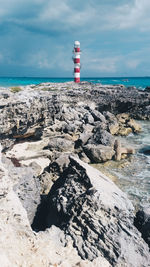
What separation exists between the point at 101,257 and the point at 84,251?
13.1 inches

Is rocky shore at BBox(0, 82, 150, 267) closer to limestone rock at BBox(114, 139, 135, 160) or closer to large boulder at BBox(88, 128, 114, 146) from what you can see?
limestone rock at BBox(114, 139, 135, 160)

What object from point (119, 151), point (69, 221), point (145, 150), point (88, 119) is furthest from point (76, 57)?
point (69, 221)

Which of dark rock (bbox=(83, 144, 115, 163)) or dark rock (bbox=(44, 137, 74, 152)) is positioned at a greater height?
dark rock (bbox=(44, 137, 74, 152))

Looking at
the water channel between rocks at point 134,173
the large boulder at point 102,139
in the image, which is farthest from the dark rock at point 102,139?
the water channel between rocks at point 134,173

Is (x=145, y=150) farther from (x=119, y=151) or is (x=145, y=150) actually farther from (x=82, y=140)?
(x=82, y=140)

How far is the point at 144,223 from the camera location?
5.39 metres

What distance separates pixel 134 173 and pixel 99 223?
264 inches

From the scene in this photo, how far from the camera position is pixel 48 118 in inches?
516

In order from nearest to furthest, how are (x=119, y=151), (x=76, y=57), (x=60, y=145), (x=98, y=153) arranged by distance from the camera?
(x=98, y=153) → (x=60, y=145) → (x=119, y=151) → (x=76, y=57)

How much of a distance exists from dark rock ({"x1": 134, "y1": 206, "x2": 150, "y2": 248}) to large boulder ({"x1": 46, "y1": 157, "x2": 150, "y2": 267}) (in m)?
0.61

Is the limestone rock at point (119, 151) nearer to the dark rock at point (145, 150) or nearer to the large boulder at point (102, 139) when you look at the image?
the large boulder at point (102, 139)

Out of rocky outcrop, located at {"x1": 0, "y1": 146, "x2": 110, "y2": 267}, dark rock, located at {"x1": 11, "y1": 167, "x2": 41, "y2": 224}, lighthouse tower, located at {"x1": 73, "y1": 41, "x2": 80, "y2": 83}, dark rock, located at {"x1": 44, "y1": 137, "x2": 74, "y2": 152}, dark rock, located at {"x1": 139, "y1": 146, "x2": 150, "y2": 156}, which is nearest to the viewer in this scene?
rocky outcrop, located at {"x1": 0, "y1": 146, "x2": 110, "y2": 267}

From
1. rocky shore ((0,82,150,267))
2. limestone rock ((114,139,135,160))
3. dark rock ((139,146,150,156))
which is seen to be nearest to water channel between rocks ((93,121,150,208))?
dark rock ((139,146,150,156))

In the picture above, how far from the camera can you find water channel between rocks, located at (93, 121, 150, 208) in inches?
349
